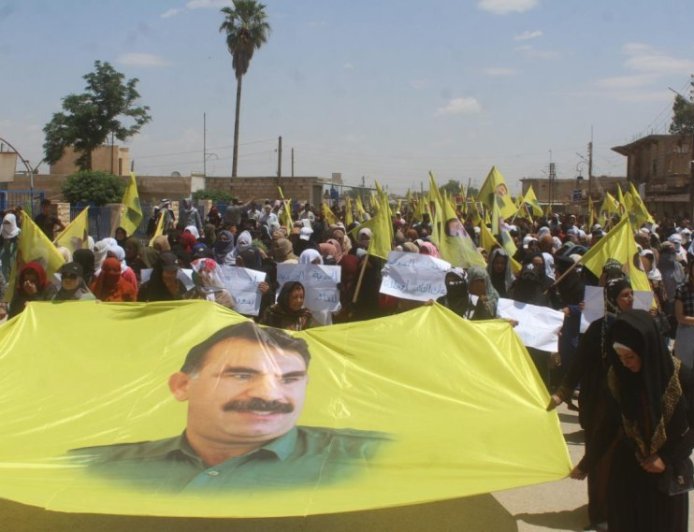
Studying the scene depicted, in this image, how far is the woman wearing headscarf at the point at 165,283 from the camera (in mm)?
7723

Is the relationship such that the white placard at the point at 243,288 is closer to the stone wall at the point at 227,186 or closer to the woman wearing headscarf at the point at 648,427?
the woman wearing headscarf at the point at 648,427

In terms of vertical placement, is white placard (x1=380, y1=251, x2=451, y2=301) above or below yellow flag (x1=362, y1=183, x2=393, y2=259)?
below

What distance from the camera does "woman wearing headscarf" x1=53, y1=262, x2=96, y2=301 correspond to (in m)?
6.67

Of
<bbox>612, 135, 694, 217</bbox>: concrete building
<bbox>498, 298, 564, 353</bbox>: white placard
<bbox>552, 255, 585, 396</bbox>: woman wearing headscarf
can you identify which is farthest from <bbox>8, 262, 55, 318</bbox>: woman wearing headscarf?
<bbox>612, 135, 694, 217</bbox>: concrete building

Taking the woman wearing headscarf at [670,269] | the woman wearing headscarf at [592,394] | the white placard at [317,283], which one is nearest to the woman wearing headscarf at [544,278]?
the white placard at [317,283]

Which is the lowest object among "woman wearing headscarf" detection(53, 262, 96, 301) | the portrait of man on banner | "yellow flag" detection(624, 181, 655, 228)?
the portrait of man on banner

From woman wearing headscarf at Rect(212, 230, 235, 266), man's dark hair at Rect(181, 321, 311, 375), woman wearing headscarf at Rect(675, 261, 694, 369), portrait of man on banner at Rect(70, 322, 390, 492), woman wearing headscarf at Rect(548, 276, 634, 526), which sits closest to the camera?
portrait of man on banner at Rect(70, 322, 390, 492)

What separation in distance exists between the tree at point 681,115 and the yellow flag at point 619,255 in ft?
197

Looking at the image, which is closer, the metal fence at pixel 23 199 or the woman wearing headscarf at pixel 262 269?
the woman wearing headscarf at pixel 262 269

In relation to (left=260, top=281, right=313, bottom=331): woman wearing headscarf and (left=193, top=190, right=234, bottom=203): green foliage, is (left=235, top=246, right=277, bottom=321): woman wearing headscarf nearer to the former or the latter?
(left=260, top=281, right=313, bottom=331): woman wearing headscarf

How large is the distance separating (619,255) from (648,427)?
4.82 meters

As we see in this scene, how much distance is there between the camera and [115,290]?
305 inches

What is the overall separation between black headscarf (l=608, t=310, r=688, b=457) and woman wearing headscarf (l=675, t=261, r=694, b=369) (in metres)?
2.60

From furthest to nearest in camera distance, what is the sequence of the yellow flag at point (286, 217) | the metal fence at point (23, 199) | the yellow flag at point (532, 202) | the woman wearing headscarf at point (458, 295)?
the yellow flag at point (532, 202), the metal fence at point (23, 199), the yellow flag at point (286, 217), the woman wearing headscarf at point (458, 295)
